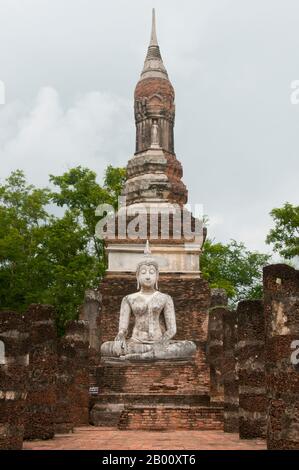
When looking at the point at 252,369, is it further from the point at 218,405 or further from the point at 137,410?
the point at 218,405

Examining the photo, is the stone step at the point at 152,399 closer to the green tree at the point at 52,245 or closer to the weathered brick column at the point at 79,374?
the weathered brick column at the point at 79,374

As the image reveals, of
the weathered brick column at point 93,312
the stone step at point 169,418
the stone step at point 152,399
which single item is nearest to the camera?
the stone step at point 169,418

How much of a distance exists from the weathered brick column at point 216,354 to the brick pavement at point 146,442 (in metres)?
3.54

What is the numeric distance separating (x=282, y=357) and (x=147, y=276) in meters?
11.4

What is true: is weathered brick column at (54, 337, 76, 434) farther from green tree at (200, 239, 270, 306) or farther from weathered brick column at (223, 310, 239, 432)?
green tree at (200, 239, 270, 306)

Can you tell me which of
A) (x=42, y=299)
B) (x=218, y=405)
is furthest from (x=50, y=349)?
(x=42, y=299)

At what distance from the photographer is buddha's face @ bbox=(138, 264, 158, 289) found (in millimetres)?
18484

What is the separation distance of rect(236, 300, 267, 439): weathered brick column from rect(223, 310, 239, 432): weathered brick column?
1.77m

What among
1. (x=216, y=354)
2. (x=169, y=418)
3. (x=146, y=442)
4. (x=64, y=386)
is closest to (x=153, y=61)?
(x=216, y=354)

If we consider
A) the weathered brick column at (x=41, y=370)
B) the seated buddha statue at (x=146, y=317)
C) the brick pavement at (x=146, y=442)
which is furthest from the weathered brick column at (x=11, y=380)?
the seated buddha statue at (x=146, y=317)

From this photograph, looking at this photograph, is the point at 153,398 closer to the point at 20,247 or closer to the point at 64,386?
the point at 64,386

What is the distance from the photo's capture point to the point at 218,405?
566 inches

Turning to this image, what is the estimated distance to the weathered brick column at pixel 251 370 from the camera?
10188 millimetres
